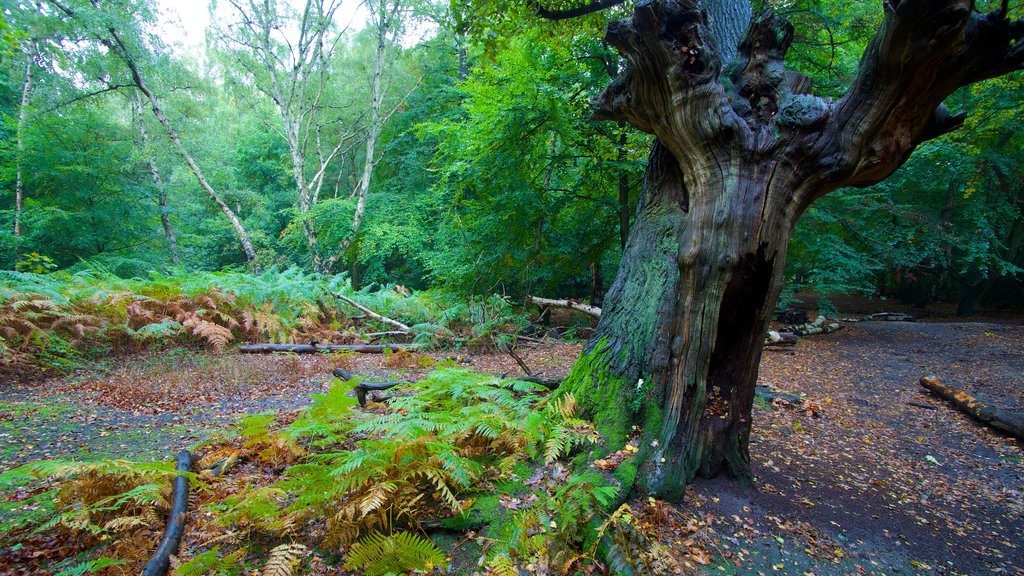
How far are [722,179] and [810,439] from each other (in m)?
3.06

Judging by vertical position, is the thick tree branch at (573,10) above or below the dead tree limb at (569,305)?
above

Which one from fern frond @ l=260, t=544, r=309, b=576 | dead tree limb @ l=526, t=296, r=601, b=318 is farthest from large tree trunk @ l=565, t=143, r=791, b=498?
dead tree limb @ l=526, t=296, r=601, b=318

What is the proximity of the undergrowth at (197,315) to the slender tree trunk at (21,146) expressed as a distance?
6.29m

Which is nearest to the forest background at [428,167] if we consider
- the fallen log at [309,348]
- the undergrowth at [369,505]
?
the fallen log at [309,348]

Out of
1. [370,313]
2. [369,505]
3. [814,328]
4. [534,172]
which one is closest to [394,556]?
[369,505]

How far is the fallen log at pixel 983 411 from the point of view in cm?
460

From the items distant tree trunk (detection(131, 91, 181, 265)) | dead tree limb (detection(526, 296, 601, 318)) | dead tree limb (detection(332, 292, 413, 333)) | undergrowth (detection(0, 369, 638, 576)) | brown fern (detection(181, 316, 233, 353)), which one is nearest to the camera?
undergrowth (detection(0, 369, 638, 576))

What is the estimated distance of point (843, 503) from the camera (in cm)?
304

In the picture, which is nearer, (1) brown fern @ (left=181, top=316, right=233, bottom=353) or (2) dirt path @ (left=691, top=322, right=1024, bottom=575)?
(2) dirt path @ (left=691, top=322, right=1024, bottom=575)

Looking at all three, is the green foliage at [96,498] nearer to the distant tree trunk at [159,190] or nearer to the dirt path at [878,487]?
the dirt path at [878,487]

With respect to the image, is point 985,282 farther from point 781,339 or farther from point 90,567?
point 90,567

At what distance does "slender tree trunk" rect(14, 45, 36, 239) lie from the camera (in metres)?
12.9

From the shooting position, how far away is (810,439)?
4277 mm

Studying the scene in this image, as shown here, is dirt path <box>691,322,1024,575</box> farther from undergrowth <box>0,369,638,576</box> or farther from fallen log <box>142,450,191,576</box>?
fallen log <box>142,450,191,576</box>
